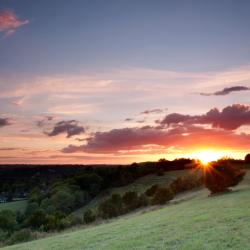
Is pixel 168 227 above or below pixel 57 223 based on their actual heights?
above

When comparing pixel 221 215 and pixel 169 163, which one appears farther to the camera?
pixel 169 163

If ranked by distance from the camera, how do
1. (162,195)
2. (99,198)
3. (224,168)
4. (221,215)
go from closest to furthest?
(221,215)
(224,168)
(162,195)
(99,198)

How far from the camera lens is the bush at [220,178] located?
209 ft

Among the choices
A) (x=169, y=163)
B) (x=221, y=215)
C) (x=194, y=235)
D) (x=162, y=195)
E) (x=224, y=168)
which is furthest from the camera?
(x=169, y=163)

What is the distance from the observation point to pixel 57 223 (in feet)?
248

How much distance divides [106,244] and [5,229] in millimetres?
74780

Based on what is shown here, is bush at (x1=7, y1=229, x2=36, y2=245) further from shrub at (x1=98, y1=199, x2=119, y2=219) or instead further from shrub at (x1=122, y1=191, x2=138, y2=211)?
shrub at (x1=122, y1=191, x2=138, y2=211)

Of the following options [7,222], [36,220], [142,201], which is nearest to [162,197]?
[142,201]

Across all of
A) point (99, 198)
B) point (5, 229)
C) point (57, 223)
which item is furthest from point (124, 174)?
point (57, 223)

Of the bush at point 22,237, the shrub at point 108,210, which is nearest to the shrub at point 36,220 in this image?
the shrub at point 108,210

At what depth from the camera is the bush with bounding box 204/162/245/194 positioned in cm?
6366

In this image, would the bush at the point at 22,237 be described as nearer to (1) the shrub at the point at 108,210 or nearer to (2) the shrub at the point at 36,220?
(1) the shrub at the point at 108,210

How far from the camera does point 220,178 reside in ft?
212

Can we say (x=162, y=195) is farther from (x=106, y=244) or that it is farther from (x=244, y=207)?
(x=106, y=244)
